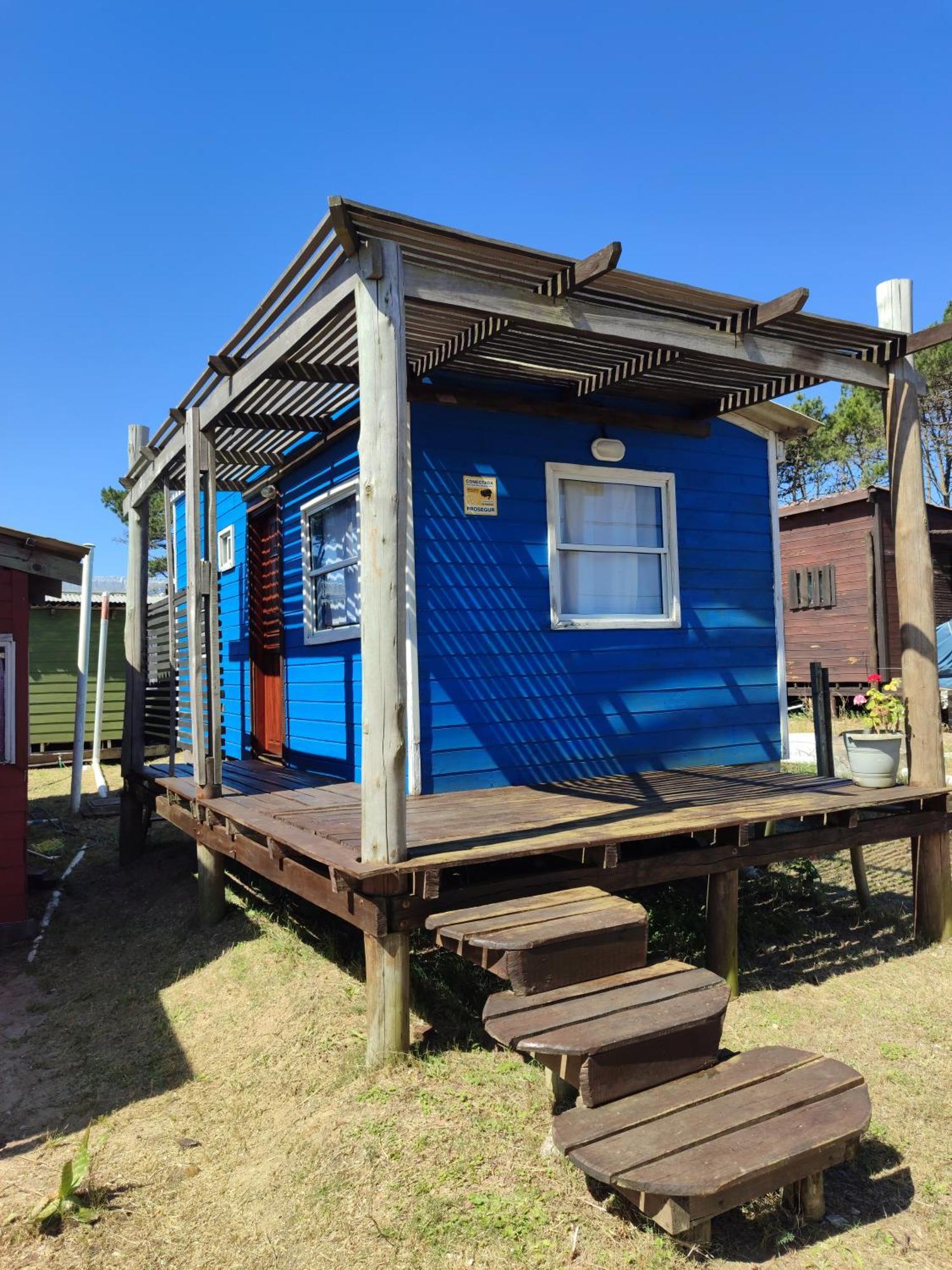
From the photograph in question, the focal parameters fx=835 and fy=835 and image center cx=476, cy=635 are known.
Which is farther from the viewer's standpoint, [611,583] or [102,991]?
[611,583]

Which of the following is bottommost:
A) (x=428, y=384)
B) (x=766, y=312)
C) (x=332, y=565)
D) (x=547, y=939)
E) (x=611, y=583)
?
(x=547, y=939)

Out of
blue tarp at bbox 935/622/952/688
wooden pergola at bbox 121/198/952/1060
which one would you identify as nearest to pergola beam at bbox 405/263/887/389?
wooden pergola at bbox 121/198/952/1060

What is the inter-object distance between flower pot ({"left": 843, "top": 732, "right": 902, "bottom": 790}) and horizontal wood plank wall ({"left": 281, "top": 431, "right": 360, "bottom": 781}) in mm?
3240

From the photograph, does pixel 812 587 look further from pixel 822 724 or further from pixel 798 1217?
pixel 798 1217

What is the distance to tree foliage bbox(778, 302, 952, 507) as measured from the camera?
2644cm

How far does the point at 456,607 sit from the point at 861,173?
10.5 meters

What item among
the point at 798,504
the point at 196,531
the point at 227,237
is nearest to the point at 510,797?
the point at 196,531

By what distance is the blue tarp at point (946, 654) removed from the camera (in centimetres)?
1445

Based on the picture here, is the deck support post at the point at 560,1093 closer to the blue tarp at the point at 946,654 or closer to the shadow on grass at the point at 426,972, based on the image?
the shadow on grass at the point at 426,972

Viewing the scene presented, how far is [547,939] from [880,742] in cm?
304

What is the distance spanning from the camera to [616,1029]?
2.59 metres

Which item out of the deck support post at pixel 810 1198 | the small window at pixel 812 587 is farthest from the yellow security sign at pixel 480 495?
the small window at pixel 812 587

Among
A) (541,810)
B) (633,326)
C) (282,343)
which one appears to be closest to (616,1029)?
(541,810)

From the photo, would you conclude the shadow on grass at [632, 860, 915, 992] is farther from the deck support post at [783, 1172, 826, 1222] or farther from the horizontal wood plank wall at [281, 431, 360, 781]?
the horizontal wood plank wall at [281, 431, 360, 781]
